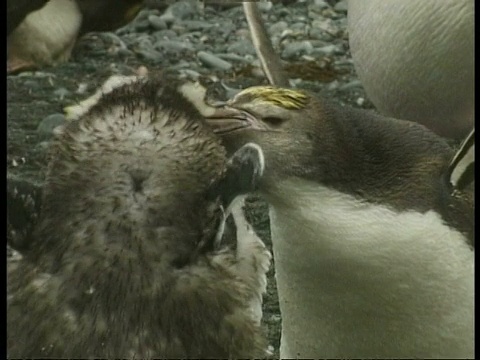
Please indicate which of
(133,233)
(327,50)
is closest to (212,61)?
(327,50)

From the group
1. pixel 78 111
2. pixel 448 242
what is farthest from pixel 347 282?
pixel 78 111

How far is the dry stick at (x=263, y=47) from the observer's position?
161 cm

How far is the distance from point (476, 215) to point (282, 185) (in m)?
0.20

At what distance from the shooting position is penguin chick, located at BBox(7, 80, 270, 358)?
1533 mm

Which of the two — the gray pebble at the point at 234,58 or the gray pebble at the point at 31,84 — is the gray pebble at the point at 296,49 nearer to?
the gray pebble at the point at 234,58

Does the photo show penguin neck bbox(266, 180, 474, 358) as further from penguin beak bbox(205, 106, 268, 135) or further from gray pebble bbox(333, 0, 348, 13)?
gray pebble bbox(333, 0, 348, 13)

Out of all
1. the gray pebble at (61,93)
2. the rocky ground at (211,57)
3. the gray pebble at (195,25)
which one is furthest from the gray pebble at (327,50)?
the gray pebble at (61,93)

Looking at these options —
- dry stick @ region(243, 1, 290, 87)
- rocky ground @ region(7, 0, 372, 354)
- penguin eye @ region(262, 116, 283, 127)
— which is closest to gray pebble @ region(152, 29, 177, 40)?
rocky ground @ region(7, 0, 372, 354)

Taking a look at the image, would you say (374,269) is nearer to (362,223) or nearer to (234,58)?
(362,223)

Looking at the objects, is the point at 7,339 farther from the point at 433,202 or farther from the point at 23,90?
the point at 433,202

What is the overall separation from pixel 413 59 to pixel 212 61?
21 centimetres

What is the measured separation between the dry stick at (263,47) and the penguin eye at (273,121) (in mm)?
93

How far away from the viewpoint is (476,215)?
1.55 meters

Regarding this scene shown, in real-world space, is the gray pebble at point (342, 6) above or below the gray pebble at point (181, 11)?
above
